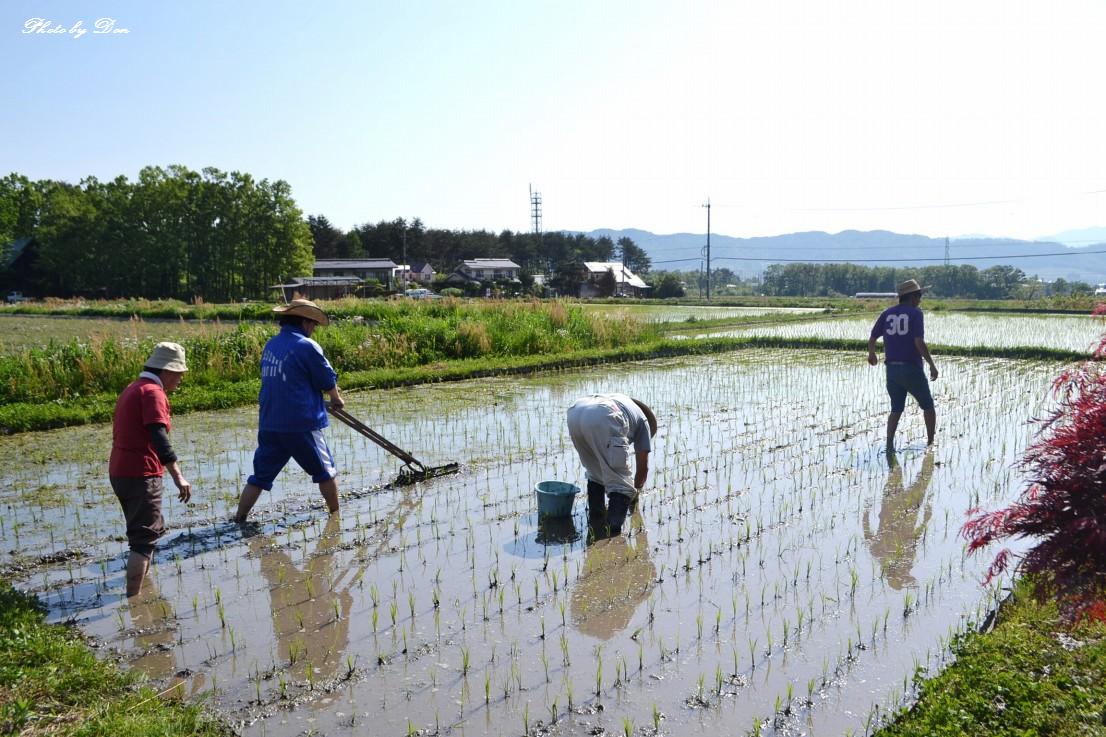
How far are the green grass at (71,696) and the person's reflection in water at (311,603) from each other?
1.96 ft

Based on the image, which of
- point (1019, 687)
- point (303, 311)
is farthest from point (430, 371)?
point (1019, 687)

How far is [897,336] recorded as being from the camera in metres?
7.76

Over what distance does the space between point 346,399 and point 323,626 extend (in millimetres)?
7152

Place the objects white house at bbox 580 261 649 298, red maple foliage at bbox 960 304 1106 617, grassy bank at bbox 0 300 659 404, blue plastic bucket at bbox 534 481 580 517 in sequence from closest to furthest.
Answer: red maple foliage at bbox 960 304 1106 617
blue plastic bucket at bbox 534 481 580 517
grassy bank at bbox 0 300 659 404
white house at bbox 580 261 649 298

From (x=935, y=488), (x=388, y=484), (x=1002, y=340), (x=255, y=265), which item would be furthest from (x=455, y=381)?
(x=255, y=265)

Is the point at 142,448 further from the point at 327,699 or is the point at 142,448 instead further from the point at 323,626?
the point at 327,699

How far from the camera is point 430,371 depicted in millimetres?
12867

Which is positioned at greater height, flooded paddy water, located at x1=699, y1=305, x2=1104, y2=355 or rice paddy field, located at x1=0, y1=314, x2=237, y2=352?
rice paddy field, located at x1=0, y1=314, x2=237, y2=352

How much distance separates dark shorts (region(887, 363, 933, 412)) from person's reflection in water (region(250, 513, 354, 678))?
5.34 meters

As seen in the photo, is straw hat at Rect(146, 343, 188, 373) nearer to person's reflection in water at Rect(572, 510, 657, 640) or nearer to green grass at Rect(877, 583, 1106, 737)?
person's reflection in water at Rect(572, 510, 657, 640)

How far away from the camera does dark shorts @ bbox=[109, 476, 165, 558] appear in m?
4.33

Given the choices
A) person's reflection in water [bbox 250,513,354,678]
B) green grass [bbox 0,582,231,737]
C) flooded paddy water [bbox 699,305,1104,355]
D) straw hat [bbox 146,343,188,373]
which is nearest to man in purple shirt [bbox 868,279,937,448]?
person's reflection in water [bbox 250,513,354,678]

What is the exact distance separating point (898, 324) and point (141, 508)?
21.3ft

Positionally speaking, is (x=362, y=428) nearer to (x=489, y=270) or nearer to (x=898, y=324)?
(x=898, y=324)
